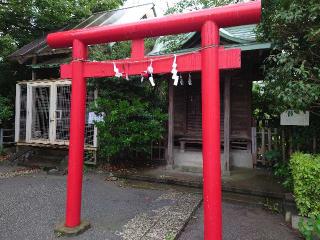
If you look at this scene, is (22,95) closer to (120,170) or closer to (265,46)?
(120,170)

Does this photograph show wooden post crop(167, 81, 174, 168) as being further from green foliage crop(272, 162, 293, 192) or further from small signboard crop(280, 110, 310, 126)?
small signboard crop(280, 110, 310, 126)

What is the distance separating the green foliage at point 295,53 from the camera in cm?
490

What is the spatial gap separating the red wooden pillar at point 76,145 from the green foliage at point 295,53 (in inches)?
130

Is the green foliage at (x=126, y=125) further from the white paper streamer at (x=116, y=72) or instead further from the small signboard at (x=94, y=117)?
the white paper streamer at (x=116, y=72)

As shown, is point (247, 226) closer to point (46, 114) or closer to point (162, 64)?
point (162, 64)

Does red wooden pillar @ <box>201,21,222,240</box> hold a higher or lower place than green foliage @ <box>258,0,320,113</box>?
lower

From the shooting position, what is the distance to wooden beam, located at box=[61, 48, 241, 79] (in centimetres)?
389

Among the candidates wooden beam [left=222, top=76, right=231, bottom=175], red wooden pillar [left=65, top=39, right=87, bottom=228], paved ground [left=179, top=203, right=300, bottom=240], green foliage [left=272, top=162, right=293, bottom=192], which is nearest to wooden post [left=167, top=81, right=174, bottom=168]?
wooden beam [left=222, top=76, right=231, bottom=175]

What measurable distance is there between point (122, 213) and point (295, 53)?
443 centimetres

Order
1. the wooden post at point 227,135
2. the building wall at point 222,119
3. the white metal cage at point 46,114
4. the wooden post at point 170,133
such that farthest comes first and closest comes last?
the white metal cage at point 46,114, the building wall at point 222,119, the wooden post at point 170,133, the wooden post at point 227,135

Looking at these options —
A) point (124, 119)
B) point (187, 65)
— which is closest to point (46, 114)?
point (124, 119)

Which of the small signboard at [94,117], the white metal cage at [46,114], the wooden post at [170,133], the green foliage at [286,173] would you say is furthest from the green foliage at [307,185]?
the white metal cage at [46,114]

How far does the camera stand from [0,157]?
1209cm

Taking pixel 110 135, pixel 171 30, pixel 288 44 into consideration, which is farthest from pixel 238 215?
pixel 110 135
